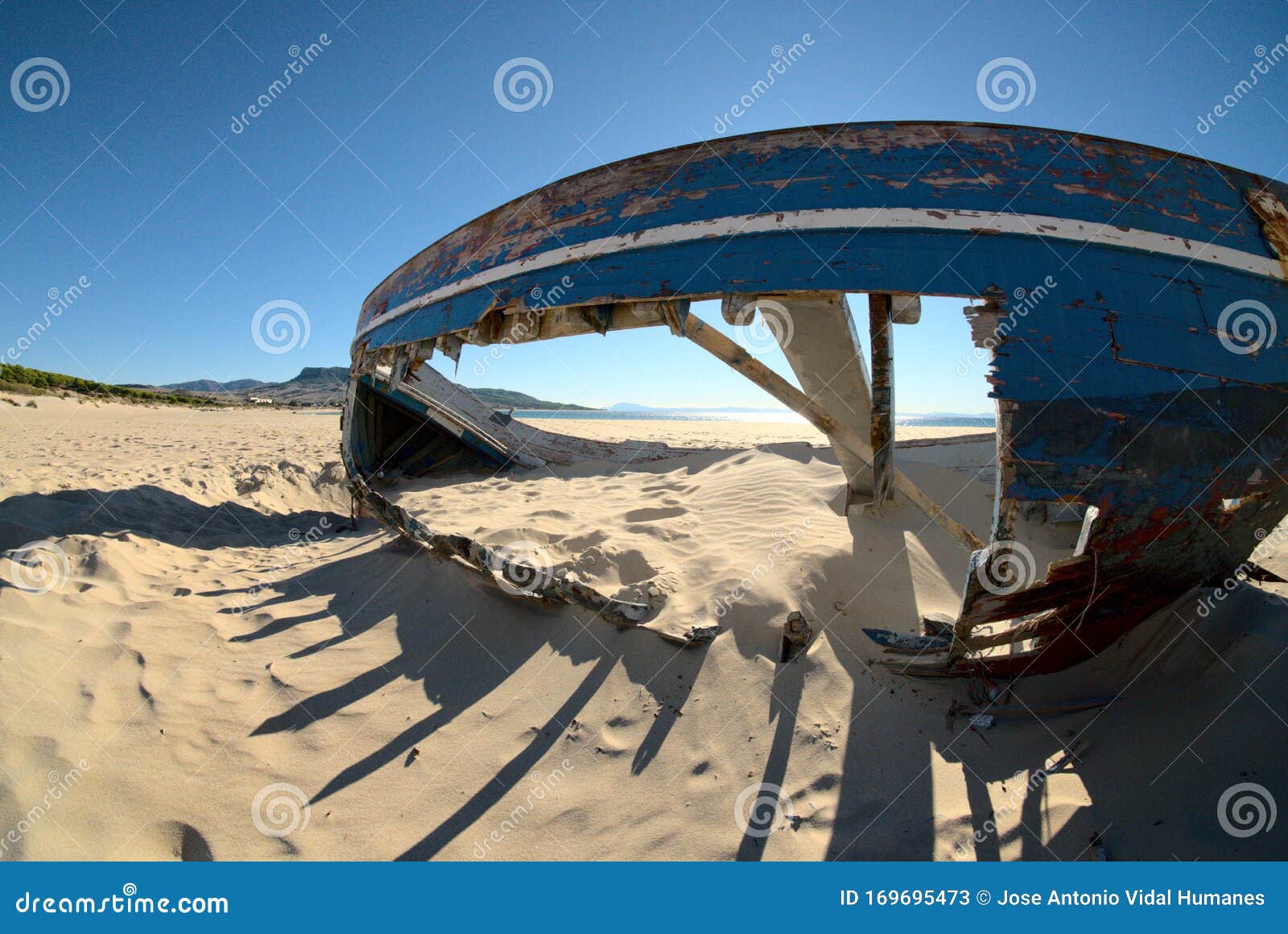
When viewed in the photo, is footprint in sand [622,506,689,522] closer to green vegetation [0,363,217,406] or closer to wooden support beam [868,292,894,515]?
wooden support beam [868,292,894,515]

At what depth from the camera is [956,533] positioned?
347 cm

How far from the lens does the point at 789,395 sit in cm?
319

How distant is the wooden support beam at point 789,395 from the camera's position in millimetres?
2703

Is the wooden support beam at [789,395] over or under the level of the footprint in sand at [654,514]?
over

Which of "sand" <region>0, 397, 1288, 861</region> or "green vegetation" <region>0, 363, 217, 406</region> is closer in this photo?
"sand" <region>0, 397, 1288, 861</region>

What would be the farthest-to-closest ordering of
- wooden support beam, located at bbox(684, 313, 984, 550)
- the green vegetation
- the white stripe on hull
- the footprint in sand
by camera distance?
the green vegetation < the footprint in sand < wooden support beam, located at bbox(684, 313, 984, 550) < the white stripe on hull

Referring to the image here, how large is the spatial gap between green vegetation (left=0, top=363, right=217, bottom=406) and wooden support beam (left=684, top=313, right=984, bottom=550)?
2549 cm

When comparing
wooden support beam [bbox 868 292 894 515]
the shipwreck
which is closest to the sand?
the shipwreck

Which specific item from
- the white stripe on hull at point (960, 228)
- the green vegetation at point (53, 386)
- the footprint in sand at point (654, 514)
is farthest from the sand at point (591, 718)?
the green vegetation at point (53, 386)

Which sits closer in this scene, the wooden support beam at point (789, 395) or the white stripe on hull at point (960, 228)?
the white stripe on hull at point (960, 228)

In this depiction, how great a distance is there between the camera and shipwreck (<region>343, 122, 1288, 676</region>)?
1821mm

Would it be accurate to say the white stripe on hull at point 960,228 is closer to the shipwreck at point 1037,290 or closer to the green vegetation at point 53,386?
the shipwreck at point 1037,290

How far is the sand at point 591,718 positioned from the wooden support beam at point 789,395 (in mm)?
404

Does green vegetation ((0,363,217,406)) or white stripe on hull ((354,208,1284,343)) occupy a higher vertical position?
white stripe on hull ((354,208,1284,343))
